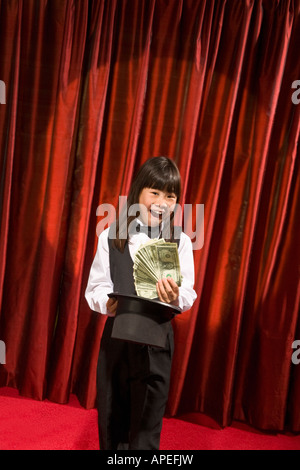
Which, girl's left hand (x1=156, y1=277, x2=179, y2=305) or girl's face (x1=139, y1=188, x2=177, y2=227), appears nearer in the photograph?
girl's left hand (x1=156, y1=277, x2=179, y2=305)

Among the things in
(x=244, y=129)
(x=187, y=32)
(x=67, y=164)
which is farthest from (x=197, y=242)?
(x=187, y=32)

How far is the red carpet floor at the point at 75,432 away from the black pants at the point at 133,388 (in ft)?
1.91

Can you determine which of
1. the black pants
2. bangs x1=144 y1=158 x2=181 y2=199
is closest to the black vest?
the black pants

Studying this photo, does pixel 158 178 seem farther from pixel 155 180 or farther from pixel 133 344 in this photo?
pixel 133 344

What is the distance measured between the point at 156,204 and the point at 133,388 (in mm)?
739

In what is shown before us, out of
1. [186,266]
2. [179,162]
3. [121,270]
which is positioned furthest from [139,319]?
[179,162]

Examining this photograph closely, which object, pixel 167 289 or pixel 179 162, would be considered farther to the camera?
pixel 179 162

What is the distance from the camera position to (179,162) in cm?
259

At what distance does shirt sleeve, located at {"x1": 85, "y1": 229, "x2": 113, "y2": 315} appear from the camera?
5.49 ft

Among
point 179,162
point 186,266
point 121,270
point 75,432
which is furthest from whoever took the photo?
point 179,162

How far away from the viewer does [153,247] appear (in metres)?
1.48

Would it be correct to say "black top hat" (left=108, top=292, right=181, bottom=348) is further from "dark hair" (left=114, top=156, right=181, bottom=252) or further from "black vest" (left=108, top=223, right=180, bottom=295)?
"dark hair" (left=114, top=156, right=181, bottom=252)
